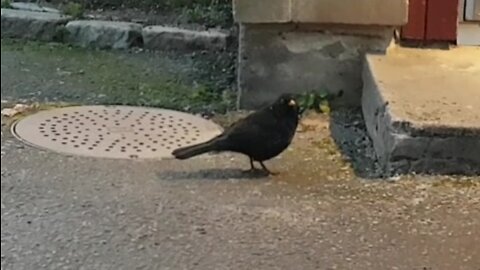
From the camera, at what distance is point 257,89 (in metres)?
3.63

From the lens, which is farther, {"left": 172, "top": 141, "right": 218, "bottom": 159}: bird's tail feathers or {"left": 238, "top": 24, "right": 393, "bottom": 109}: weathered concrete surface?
{"left": 238, "top": 24, "right": 393, "bottom": 109}: weathered concrete surface

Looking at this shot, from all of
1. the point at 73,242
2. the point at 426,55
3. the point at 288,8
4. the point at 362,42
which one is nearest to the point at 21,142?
the point at 73,242

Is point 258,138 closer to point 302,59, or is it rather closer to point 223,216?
point 223,216

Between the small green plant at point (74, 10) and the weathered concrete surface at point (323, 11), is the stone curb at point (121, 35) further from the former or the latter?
the weathered concrete surface at point (323, 11)

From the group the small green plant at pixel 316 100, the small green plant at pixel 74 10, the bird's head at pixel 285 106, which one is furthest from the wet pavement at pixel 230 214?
the small green plant at pixel 74 10

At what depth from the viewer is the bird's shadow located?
2789 millimetres

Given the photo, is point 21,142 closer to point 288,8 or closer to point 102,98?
point 102,98

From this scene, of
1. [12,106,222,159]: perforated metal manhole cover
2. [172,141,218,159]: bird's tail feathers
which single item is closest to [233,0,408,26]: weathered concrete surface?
[12,106,222,159]: perforated metal manhole cover

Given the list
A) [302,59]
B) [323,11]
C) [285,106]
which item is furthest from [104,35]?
[285,106]

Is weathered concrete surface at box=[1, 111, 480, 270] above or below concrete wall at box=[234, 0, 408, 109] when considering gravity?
below

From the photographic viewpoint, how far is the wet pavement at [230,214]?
7.24 ft

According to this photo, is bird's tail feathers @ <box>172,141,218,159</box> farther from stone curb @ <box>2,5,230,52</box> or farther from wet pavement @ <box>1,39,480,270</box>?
stone curb @ <box>2,5,230,52</box>

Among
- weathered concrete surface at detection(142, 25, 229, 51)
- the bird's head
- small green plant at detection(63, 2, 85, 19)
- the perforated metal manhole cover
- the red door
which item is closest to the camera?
the bird's head

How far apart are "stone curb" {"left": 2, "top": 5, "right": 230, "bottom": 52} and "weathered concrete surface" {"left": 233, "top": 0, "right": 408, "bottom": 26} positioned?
40.2 inches
